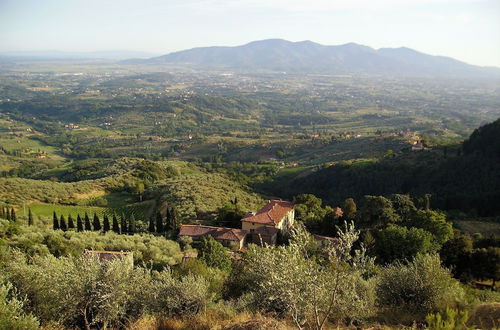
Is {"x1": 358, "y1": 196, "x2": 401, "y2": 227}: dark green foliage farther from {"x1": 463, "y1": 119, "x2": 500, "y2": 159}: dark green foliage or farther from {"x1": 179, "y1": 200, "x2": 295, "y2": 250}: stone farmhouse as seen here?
{"x1": 463, "y1": 119, "x2": 500, "y2": 159}: dark green foliage

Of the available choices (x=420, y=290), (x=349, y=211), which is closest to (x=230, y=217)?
(x=349, y=211)

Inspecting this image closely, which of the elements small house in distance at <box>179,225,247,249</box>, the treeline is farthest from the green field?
the treeline

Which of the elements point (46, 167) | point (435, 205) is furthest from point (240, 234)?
point (46, 167)

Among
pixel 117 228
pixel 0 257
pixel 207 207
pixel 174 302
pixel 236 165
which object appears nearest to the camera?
pixel 174 302

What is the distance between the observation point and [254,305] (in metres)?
16.2

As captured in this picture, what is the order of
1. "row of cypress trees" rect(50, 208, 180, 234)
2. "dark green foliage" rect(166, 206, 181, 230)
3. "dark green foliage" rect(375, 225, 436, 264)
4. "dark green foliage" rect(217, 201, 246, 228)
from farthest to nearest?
"dark green foliage" rect(217, 201, 246, 228) < "dark green foliage" rect(166, 206, 181, 230) < "row of cypress trees" rect(50, 208, 180, 234) < "dark green foliage" rect(375, 225, 436, 264)

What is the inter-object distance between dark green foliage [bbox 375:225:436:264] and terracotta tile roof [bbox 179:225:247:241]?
12979 mm

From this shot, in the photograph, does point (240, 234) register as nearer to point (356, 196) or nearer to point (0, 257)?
point (0, 257)

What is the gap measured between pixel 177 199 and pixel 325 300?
40441 millimetres

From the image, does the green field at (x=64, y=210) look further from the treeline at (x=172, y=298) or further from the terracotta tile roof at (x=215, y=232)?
the treeline at (x=172, y=298)

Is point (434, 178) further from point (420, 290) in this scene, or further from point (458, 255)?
point (420, 290)

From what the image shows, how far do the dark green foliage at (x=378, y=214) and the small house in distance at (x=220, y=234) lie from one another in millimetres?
11668

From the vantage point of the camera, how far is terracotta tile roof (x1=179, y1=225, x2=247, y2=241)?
36.0 meters

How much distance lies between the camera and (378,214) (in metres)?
34.9
